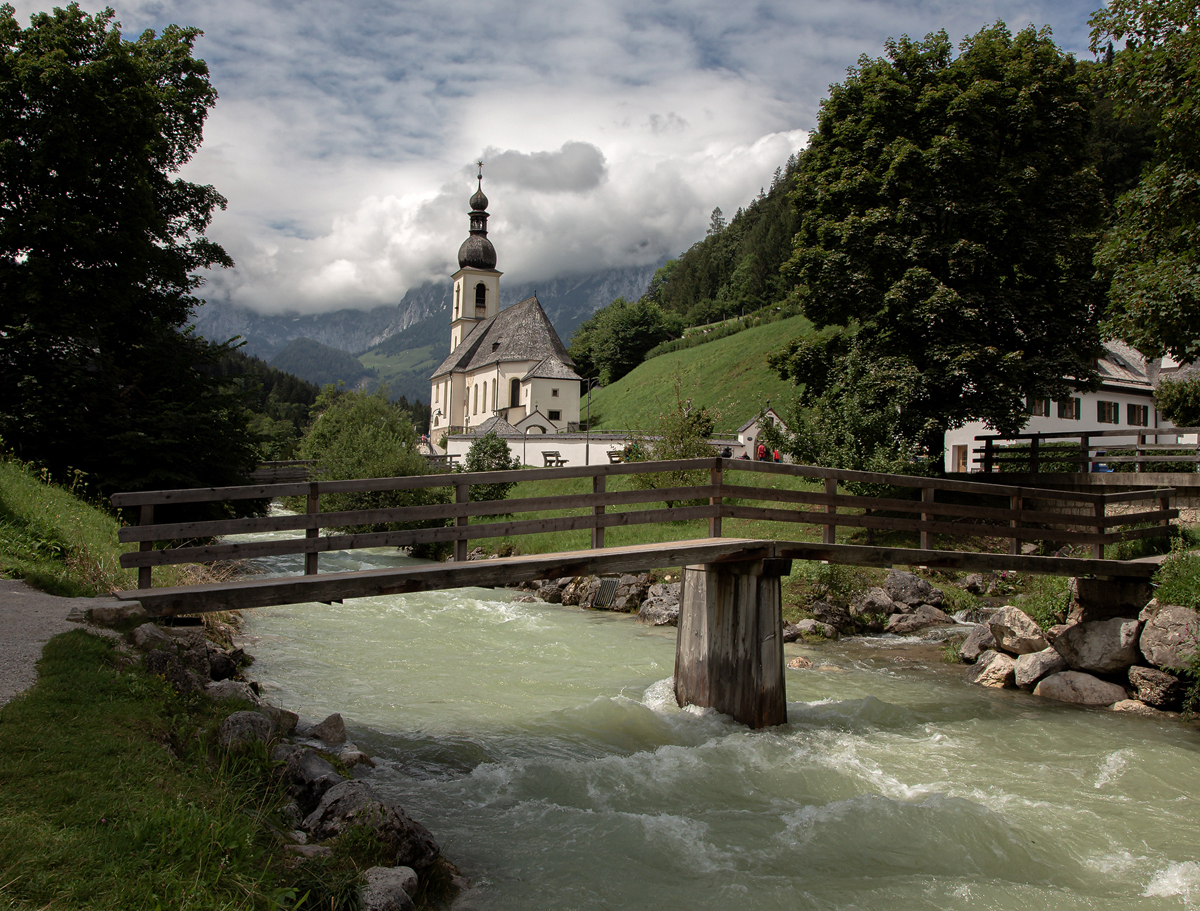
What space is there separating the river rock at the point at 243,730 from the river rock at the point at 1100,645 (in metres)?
11.3

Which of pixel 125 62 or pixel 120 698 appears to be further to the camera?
pixel 125 62

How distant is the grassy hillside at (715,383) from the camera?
53.2 metres

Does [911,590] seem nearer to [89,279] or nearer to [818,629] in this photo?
[818,629]

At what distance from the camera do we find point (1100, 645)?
1207cm

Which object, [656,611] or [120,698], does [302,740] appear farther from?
[656,611]

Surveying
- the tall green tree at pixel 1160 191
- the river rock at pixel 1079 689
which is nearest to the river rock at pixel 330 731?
the river rock at pixel 1079 689

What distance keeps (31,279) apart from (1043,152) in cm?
2553

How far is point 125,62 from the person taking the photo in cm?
1925

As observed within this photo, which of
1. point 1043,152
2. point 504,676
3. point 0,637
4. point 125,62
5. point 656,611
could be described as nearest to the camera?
point 0,637

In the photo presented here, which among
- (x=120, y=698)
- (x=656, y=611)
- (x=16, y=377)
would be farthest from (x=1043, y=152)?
(x=16, y=377)

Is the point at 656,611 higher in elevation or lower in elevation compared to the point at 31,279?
lower

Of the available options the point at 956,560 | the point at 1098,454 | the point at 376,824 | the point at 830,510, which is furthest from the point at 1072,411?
the point at 376,824

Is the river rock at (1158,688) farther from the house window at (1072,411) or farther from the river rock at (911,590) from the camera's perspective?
the house window at (1072,411)

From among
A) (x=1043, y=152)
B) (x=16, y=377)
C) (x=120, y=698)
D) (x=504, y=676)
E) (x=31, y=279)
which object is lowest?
(x=504, y=676)
